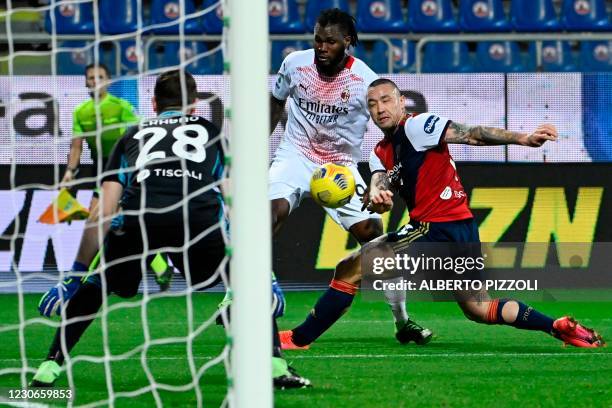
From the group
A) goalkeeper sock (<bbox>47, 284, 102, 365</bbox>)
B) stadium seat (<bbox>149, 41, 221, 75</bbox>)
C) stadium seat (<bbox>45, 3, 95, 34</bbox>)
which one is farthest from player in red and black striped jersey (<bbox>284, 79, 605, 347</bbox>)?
stadium seat (<bbox>45, 3, 95, 34</bbox>)

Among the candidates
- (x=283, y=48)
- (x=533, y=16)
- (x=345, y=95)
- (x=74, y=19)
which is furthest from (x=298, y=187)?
(x=533, y=16)

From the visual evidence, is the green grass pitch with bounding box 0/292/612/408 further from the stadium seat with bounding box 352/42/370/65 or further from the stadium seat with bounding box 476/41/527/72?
the stadium seat with bounding box 476/41/527/72

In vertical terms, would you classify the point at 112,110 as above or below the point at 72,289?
above

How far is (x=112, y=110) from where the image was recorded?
1031cm

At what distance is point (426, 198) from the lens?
6883 mm

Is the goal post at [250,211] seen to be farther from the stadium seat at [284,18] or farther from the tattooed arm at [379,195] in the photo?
the stadium seat at [284,18]

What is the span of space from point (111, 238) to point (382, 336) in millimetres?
2784

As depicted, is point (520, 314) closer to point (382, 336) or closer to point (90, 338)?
point (382, 336)

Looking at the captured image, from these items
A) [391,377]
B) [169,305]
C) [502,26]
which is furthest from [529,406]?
[502,26]

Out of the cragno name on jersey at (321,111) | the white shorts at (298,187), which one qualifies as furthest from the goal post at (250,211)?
the cragno name on jersey at (321,111)

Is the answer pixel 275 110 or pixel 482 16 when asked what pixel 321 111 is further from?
pixel 482 16

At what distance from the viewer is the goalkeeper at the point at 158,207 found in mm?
5445

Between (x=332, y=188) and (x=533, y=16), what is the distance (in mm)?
7631

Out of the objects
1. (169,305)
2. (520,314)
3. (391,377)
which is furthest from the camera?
(169,305)
